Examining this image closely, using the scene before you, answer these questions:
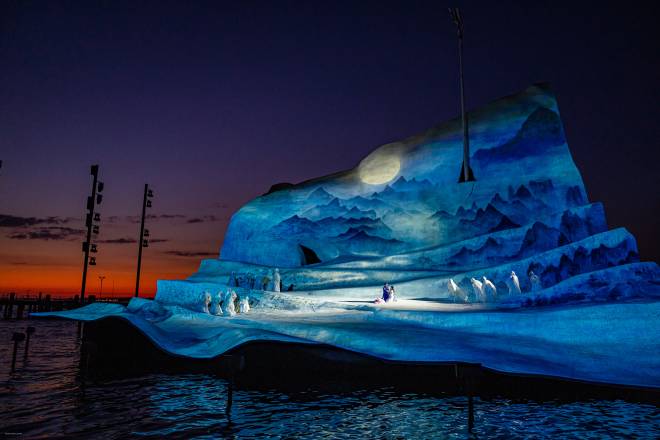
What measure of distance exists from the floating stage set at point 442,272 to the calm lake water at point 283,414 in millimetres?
963

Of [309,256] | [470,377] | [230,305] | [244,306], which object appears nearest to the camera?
[470,377]

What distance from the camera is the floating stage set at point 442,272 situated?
11.9 meters

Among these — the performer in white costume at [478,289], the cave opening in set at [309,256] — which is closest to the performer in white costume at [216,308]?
the performer in white costume at [478,289]

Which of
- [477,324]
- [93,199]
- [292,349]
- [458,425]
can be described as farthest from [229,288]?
[93,199]

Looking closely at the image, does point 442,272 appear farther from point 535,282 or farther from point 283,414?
point 283,414

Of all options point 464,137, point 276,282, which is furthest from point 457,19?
point 276,282

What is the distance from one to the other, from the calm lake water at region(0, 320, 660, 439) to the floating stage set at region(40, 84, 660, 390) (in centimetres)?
96

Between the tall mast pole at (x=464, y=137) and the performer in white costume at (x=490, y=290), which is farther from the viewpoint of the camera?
the tall mast pole at (x=464, y=137)

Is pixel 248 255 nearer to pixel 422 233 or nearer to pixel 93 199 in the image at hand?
pixel 422 233

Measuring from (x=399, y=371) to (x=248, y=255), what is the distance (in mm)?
17260

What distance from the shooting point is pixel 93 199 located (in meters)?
34.9

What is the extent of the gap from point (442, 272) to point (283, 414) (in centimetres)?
1324

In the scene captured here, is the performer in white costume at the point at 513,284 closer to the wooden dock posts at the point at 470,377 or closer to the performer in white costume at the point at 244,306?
the wooden dock posts at the point at 470,377

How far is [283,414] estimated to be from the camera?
10141mm
